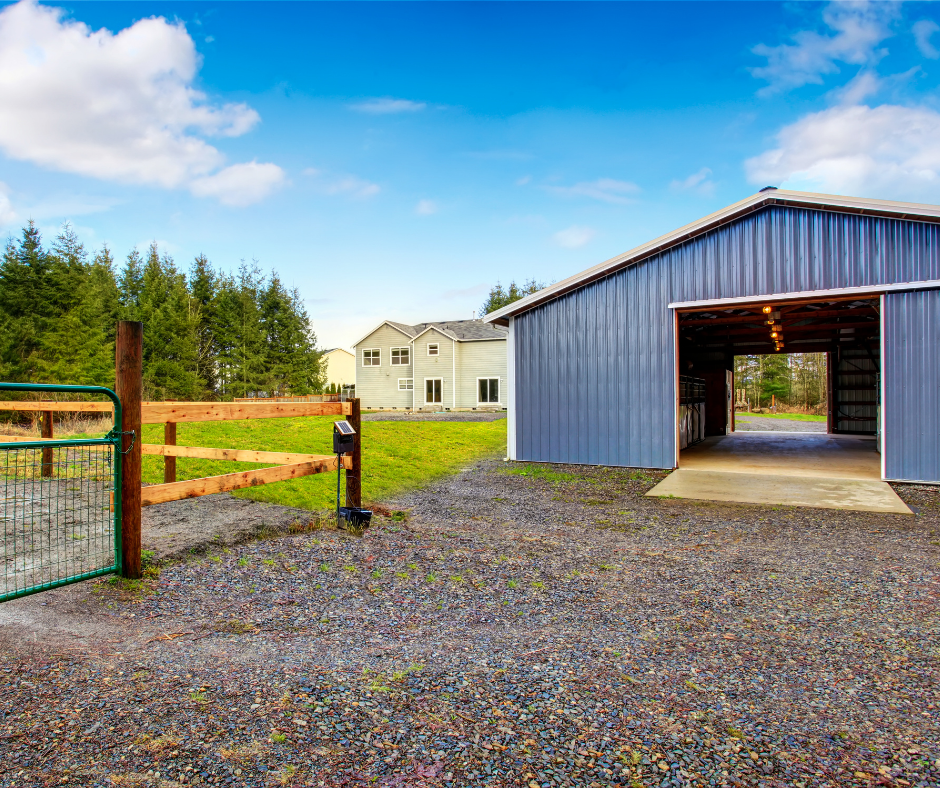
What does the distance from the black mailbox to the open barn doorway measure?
309 inches

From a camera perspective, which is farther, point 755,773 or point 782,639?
point 782,639

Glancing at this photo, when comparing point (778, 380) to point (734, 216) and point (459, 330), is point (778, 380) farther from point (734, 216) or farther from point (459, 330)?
point (734, 216)

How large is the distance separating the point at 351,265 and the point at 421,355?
9951 mm

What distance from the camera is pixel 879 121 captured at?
45.6 feet

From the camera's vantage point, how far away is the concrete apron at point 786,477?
731cm

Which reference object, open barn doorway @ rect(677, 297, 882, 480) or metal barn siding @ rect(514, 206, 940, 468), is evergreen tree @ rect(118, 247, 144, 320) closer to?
metal barn siding @ rect(514, 206, 940, 468)

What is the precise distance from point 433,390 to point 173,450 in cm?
2516

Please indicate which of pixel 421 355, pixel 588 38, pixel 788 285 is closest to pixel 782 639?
pixel 788 285

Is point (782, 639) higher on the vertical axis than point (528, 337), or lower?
lower

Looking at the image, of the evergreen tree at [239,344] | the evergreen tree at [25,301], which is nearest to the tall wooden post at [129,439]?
the evergreen tree at [25,301]

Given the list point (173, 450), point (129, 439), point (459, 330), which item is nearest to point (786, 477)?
point (173, 450)

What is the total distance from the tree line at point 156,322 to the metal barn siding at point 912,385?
27.8 metres

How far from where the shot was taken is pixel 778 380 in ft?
123

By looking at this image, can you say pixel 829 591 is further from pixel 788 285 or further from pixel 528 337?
pixel 528 337
